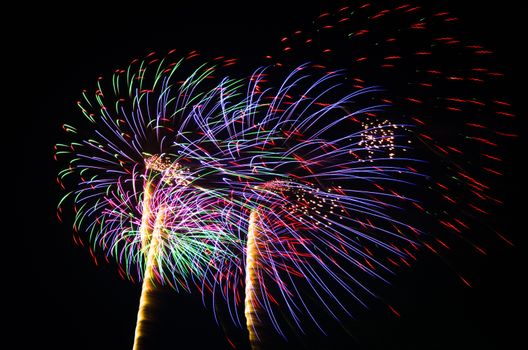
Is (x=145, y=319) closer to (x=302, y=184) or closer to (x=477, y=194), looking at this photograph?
(x=302, y=184)

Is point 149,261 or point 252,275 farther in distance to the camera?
point 252,275

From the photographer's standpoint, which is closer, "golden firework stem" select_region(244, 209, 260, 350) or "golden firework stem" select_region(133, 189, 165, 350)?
→ "golden firework stem" select_region(133, 189, 165, 350)

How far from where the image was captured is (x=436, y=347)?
44.1 feet

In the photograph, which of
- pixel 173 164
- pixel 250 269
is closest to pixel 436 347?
pixel 250 269

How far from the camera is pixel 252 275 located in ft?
29.1

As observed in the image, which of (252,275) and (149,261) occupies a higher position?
(149,261)

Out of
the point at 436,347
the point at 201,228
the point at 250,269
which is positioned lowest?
the point at 436,347

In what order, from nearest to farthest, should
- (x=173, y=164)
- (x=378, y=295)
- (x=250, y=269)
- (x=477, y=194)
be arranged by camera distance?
(x=173, y=164) < (x=250, y=269) < (x=477, y=194) < (x=378, y=295)

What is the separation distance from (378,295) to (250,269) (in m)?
9.14

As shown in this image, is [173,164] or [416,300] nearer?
[173,164]

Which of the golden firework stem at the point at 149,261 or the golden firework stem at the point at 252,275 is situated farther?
the golden firework stem at the point at 252,275

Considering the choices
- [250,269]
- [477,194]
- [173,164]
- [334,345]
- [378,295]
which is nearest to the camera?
[173,164]

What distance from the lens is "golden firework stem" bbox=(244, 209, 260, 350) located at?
8.80 meters

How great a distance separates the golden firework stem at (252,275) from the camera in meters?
8.80
